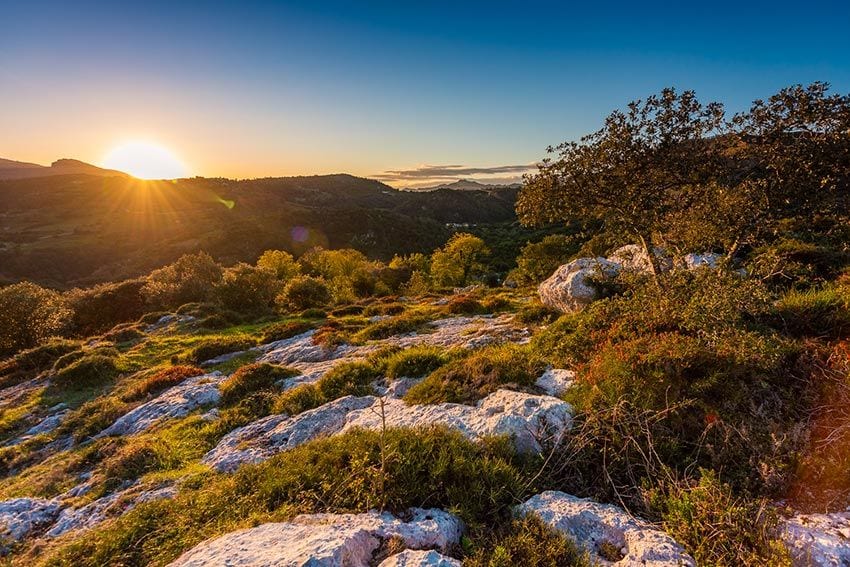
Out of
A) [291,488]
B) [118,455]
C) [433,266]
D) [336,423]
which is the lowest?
[433,266]

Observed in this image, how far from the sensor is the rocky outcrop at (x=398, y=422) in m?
6.67

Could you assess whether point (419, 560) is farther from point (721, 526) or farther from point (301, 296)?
point (301, 296)

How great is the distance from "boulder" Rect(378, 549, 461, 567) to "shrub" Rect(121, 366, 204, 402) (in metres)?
14.3

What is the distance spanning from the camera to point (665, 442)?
20.0 ft

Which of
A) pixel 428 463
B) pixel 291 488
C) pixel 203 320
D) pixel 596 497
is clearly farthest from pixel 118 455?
pixel 203 320

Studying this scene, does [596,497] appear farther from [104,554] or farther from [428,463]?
[104,554]

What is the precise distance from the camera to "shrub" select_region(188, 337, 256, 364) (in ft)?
61.6

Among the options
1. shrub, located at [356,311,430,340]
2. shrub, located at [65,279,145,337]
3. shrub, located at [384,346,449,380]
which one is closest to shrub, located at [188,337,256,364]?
shrub, located at [356,311,430,340]

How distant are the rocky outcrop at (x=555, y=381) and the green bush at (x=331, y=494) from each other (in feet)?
7.83

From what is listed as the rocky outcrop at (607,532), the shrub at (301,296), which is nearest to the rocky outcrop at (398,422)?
the rocky outcrop at (607,532)

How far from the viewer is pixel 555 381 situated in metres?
8.59

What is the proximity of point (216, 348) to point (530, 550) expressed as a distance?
19271mm

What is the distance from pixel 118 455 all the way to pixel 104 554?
17.4 feet

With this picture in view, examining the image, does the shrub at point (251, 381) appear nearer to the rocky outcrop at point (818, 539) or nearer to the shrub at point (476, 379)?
the shrub at point (476, 379)
